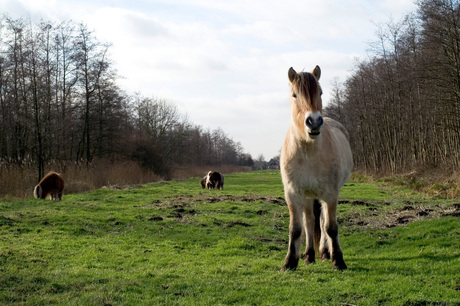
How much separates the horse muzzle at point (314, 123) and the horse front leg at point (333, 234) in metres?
1.33

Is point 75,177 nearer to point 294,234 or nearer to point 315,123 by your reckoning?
point 294,234

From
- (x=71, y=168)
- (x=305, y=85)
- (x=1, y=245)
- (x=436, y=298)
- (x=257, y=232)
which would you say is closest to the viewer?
(x=436, y=298)

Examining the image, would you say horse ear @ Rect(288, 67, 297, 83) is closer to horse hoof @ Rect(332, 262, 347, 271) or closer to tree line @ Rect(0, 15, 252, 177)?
horse hoof @ Rect(332, 262, 347, 271)

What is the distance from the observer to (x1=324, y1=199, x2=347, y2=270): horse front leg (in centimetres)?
586

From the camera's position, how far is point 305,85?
5340 mm

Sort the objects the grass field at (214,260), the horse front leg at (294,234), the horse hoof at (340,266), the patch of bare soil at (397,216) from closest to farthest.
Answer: the grass field at (214,260), the horse hoof at (340,266), the horse front leg at (294,234), the patch of bare soil at (397,216)

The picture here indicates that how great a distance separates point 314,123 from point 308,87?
0.60 m

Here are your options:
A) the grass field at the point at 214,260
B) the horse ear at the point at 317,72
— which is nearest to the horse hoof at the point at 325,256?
the grass field at the point at 214,260

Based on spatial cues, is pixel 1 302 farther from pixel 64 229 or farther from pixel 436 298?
pixel 64 229

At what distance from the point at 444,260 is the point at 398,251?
1052mm

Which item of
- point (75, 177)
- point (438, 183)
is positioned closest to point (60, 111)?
point (75, 177)

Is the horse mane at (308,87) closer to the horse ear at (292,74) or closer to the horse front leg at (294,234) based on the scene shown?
the horse ear at (292,74)

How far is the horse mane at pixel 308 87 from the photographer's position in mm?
5261

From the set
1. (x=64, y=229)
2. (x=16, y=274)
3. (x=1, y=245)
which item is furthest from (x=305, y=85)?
(x=64, y=229)
